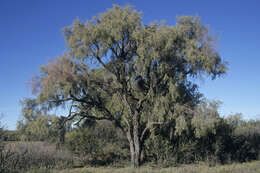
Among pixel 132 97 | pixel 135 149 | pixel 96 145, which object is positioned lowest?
pixel 135 149

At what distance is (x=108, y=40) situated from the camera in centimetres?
1580

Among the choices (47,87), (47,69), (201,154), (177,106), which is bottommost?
(201,154)

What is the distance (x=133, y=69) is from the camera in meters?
16.9

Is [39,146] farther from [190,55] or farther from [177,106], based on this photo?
[190,55]

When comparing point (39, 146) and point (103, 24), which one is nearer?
point (103, 24)

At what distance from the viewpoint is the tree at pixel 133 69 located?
15852mm

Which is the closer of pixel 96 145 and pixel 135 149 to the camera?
pixel 135 149

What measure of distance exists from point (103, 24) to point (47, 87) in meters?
5.25

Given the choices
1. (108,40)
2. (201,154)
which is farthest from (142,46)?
(201,154)

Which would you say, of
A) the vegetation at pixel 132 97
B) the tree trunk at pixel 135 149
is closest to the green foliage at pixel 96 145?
the vegetation at pixel 132 97

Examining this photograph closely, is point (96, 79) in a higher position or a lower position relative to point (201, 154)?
higher

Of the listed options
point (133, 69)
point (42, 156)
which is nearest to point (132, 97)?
point (133, 69)

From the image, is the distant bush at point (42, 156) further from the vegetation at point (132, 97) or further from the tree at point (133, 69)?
the tree at point (133, 69)

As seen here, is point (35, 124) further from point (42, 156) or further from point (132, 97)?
point (132, 97)
